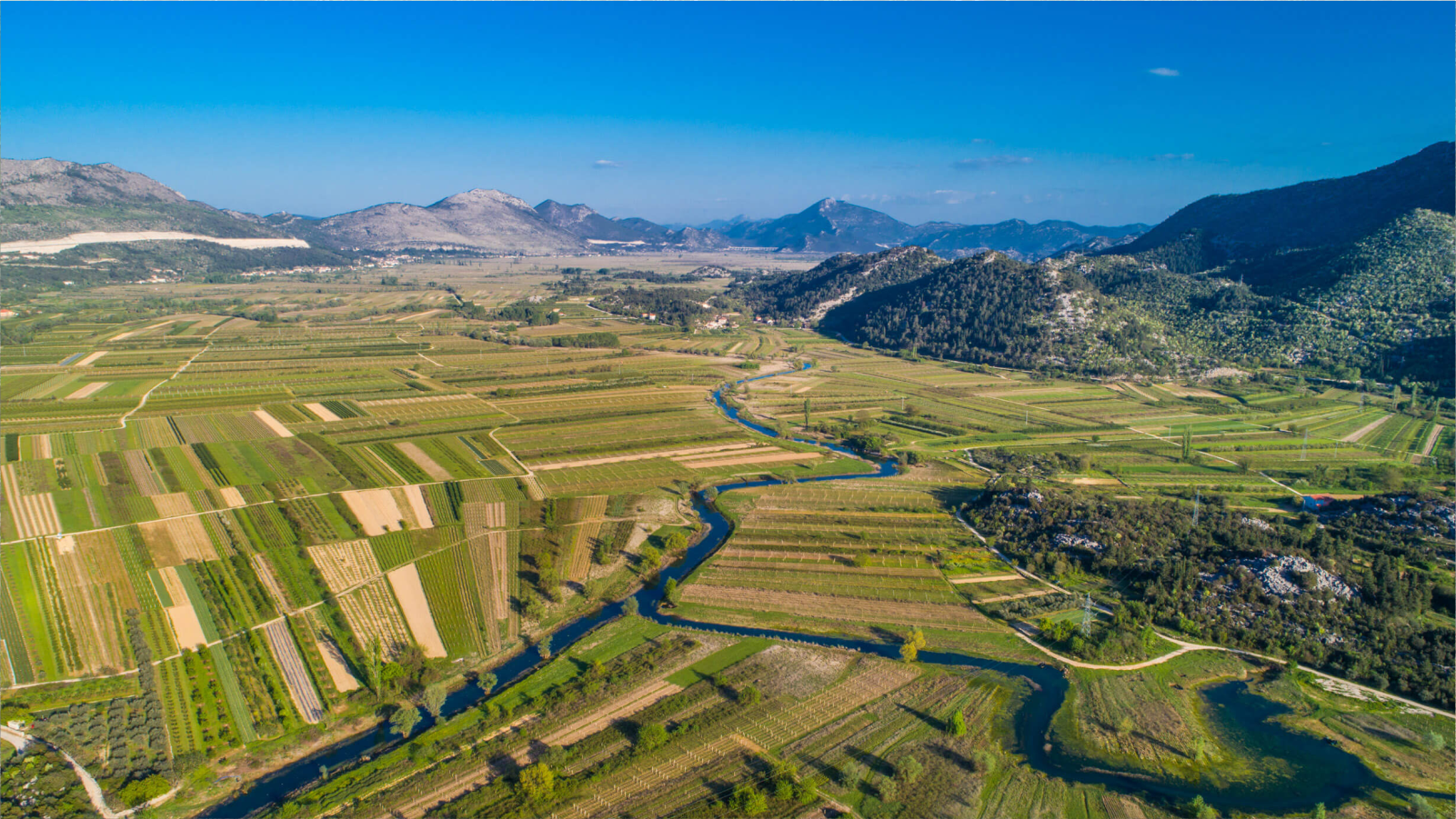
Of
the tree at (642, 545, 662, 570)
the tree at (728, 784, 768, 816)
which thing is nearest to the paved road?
the tree at (728, 784, 768, 816)

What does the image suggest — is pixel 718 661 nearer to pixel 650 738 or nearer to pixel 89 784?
pixel 650 738

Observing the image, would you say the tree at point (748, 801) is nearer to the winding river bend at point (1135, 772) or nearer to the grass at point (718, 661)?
the grass at point (718, 661)


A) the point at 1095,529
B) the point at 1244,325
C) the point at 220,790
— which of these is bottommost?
the point at 220,790

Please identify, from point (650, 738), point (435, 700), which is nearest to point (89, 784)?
point (435, 700)

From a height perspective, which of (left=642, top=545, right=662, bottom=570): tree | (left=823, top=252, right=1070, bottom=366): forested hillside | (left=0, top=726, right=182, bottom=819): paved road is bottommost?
(left=0, top=726, right=182, bottom=819): paved road

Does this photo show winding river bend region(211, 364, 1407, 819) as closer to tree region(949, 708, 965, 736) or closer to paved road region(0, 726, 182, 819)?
paved road region(0, 726, 182, 819)

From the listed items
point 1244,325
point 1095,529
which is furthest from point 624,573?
→ point 1244,325

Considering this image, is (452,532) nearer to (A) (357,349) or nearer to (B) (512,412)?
(B) (512,412)
